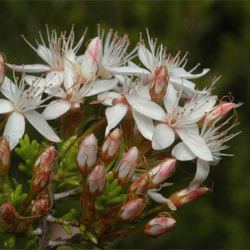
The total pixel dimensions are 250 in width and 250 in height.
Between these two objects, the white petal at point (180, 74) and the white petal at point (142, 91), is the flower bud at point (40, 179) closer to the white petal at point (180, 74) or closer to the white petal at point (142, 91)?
the white petal at point (142, 91)

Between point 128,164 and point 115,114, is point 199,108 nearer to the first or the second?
point 115,114

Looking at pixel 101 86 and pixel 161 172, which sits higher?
→ pixel 101 86

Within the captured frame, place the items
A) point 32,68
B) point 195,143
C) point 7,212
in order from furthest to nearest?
point 32,68 < point 195,143 < point 7,212

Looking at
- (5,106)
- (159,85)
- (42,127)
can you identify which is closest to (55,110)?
(42,127)

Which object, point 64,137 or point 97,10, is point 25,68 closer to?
point 64,137

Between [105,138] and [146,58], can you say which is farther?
[146,58]

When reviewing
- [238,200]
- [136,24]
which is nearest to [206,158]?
[238,200]
